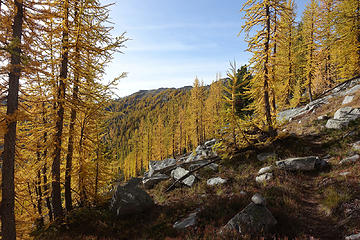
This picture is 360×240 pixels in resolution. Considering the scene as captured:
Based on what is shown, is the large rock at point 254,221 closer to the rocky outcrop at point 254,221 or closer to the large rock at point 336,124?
the rocky outcrop at point 254,221

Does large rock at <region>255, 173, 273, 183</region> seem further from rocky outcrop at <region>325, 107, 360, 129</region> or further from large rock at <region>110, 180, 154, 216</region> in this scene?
rocky outcrop at <region>325, 107, 360, 129</region>

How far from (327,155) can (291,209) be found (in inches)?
219

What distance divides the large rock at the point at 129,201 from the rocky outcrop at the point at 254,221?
5.33 metres

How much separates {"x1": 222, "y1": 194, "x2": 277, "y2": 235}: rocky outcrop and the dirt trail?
103 centimetres

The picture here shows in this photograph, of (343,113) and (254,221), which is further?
(343,113)

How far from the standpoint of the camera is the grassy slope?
5.08 metres

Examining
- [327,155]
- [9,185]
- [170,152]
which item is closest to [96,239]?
[9,185]

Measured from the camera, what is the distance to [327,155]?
30.5ft

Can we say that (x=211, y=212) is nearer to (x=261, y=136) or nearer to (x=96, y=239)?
(x=96, y=239)

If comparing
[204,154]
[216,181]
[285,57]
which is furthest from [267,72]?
[204,154]

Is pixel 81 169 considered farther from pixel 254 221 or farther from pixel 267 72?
pixel 267 72

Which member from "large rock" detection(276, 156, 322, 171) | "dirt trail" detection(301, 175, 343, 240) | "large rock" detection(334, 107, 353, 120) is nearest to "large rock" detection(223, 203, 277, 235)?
"dirt trail" detection(301, 175, 343, 240)

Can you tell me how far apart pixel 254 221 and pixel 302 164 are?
554 cm

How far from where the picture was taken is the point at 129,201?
884 cm
